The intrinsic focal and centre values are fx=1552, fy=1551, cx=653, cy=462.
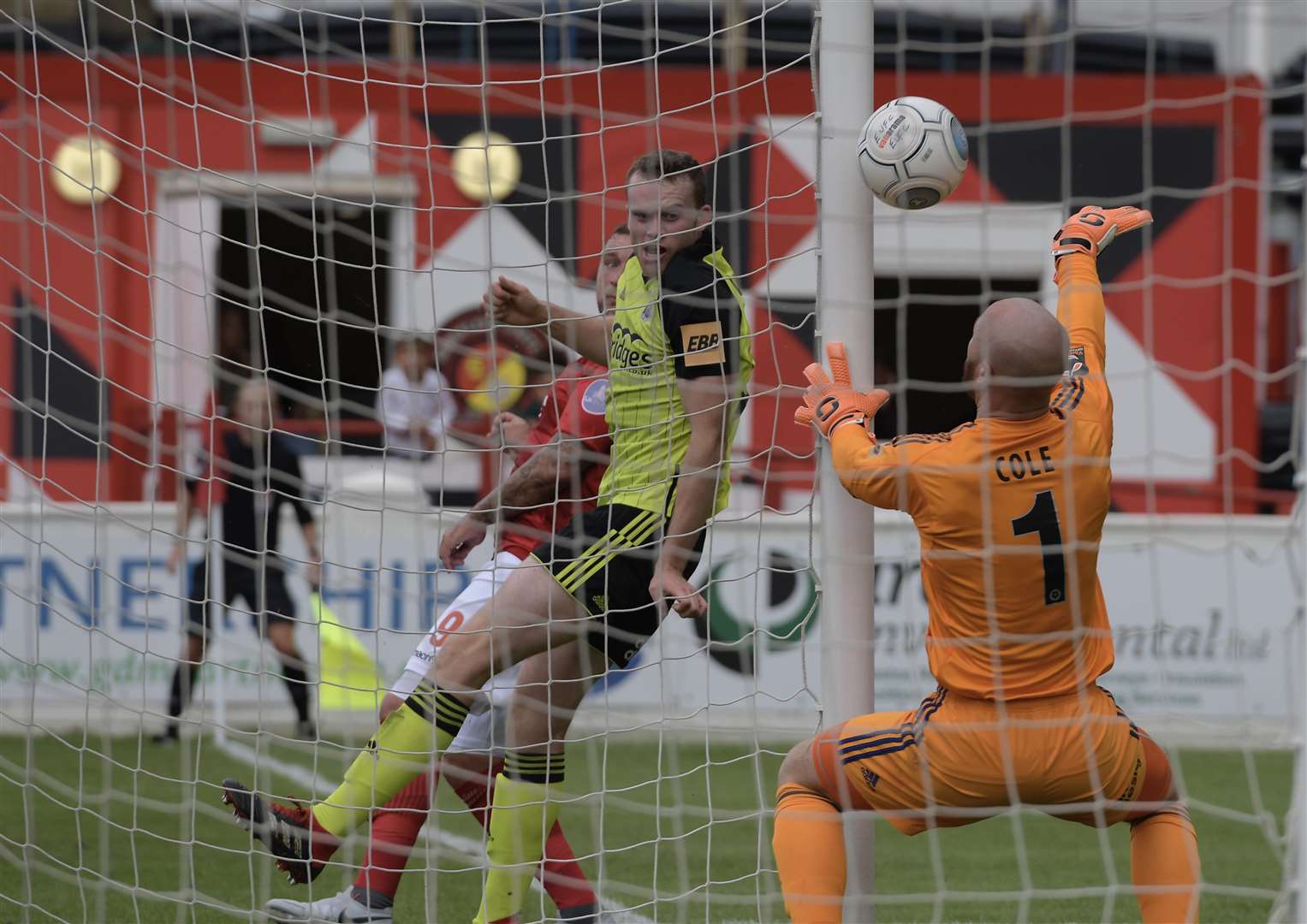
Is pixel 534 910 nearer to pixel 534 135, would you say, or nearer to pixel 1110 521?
pixel 1110 521

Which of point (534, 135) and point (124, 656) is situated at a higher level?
point (534, 135)

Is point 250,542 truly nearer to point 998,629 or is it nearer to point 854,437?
point 854,437

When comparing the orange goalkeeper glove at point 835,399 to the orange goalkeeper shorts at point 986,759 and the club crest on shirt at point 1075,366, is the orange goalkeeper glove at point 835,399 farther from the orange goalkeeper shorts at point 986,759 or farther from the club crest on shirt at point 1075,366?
the orange goalkeeper shorts at point 986,759

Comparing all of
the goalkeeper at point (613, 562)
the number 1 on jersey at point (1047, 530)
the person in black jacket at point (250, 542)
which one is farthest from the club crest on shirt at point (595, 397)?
the person in black jacket at point (250, 542)

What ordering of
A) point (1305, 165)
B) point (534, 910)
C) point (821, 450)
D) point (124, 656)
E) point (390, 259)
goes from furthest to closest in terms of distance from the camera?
point (390, 259) → point (124, 656) → point (534, 910) → point (821, 450) → point (1305, 165)

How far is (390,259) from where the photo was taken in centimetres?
1126

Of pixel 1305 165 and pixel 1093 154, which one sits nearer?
pixel 1305 165

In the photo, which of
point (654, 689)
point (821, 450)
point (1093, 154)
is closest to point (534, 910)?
point (821, 450)

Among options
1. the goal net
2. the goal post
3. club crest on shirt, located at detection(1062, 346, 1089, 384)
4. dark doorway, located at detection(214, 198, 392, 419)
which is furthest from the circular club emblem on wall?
club crest on shirt, located at detection(1062, 346, 1089, 384)

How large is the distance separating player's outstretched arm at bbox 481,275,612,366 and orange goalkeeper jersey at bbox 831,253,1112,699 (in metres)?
1.24

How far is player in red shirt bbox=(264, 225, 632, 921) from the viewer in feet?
13.2

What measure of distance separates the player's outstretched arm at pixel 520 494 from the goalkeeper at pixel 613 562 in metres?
0.33

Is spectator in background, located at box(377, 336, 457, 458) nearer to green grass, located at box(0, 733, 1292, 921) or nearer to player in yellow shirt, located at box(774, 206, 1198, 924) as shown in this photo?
green grass, located at box(0, 733, 1292, 921)

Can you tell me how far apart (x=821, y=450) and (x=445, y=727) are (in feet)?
4.21
